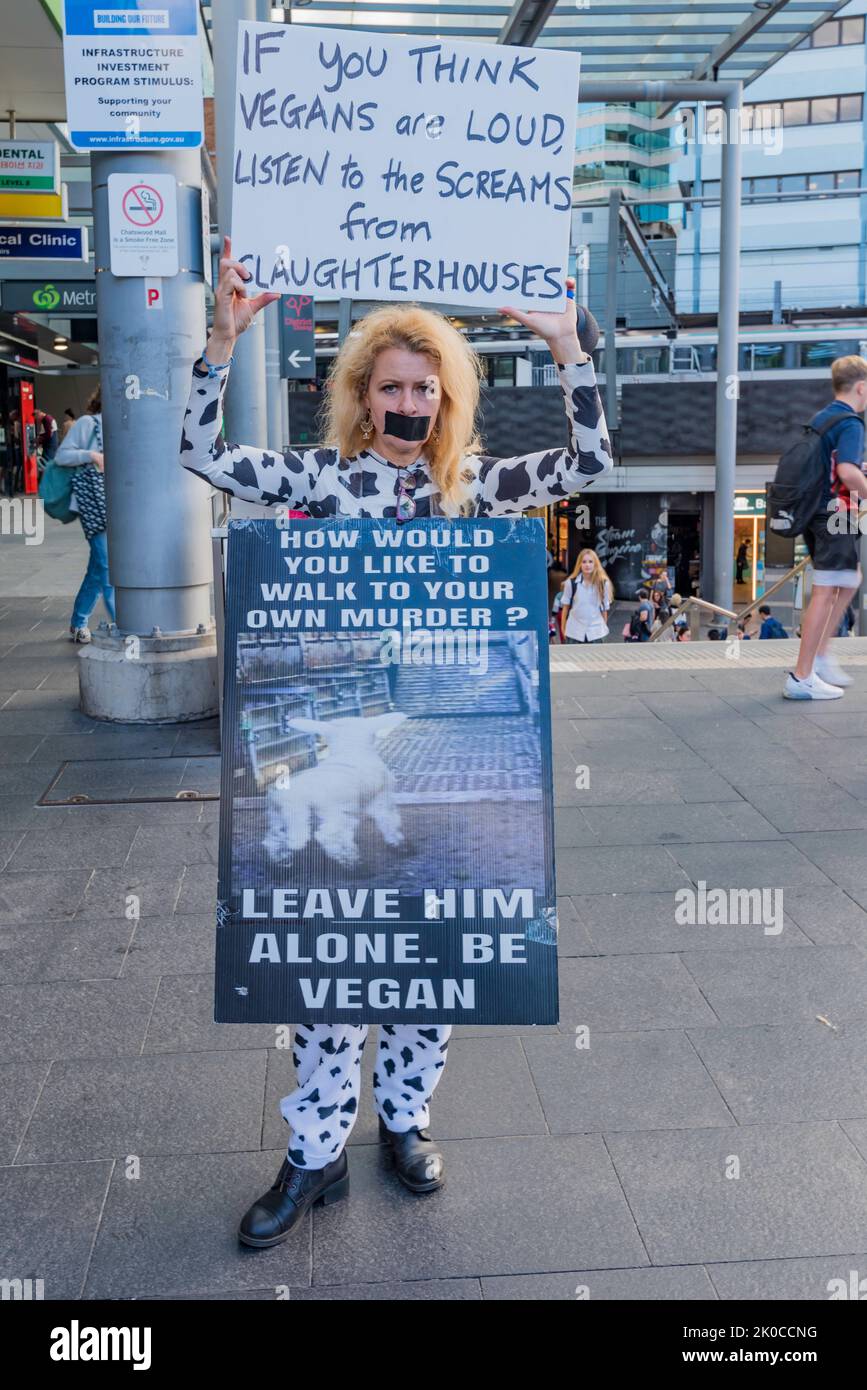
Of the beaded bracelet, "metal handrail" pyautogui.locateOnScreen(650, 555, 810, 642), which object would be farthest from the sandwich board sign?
"metal handrail" pyautogui.locateOnScreen(650, 555, 810, 642)

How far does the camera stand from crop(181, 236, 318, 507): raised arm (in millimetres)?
2779

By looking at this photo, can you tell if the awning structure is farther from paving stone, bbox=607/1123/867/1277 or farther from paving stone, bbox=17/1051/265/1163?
paving stone, bbox=607/1123/867/1277

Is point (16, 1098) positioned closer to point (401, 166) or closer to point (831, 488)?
point (401, 166)

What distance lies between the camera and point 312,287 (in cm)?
283

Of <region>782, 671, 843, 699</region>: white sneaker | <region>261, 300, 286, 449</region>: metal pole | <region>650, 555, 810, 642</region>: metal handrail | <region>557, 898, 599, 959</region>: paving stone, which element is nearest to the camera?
<region>557, 898, 599, 959</region>: paving stone

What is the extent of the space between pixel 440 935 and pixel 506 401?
2960cm

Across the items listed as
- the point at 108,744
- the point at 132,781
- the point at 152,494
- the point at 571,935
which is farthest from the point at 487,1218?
the point at 152,494

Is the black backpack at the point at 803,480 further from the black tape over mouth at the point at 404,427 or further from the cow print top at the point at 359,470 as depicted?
the black tape over mouth at the point at 404,427

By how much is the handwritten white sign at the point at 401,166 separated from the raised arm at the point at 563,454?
0.07 m

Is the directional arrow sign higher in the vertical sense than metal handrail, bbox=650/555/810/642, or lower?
higher

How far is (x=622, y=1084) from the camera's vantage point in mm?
3340

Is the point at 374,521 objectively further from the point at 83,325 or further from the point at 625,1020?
the point at 83,325

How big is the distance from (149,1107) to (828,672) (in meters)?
5.69

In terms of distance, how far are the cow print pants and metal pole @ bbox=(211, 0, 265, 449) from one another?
17.4 feet
